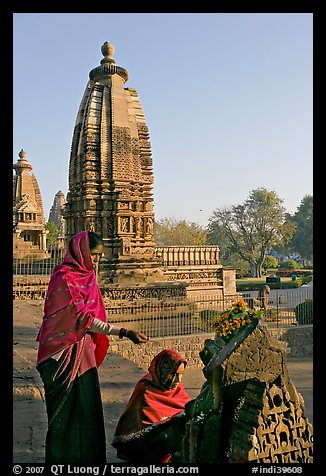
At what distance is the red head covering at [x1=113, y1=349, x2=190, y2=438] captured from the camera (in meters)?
3.37

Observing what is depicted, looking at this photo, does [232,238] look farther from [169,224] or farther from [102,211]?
[102,211]

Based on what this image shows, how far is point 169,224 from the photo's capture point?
44281 mm

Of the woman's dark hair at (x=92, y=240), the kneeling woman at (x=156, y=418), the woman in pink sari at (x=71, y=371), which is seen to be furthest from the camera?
the kneeling woman at (x=156, y=418)

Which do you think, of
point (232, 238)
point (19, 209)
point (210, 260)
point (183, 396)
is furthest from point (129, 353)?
point (232, 238)

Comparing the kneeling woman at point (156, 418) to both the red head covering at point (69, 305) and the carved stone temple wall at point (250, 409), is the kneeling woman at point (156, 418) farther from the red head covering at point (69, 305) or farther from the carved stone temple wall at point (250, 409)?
the red head covering at point (69, 305)

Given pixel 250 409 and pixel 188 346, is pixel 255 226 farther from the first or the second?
pixel 250 409

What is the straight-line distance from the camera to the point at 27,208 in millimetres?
28812

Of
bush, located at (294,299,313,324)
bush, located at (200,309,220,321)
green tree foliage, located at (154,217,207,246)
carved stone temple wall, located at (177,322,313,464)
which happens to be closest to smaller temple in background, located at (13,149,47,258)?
green tree foliage, located at (154,217,207,246)

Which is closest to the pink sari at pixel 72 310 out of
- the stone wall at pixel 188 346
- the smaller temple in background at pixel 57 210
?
the stone wall at pixel 188 346

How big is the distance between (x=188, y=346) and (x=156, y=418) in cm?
614

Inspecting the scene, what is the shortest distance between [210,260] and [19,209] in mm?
15272

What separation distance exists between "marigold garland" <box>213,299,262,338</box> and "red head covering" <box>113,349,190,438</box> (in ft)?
1.38

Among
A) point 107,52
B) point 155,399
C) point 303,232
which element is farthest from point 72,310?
point 303,232

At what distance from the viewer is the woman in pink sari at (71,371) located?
2.85 m
